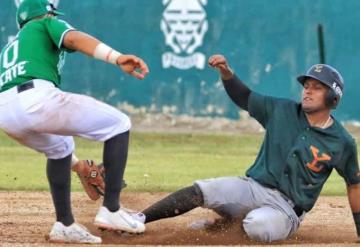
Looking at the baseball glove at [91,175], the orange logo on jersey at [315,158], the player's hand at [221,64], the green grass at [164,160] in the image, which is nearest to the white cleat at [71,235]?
the baseball glove at [91,175]

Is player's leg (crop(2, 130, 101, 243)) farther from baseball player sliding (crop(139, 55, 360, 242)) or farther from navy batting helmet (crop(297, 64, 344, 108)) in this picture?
navy batting helmet (crop(297, 64, 344, 108))

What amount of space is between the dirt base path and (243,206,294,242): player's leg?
0.31 feet

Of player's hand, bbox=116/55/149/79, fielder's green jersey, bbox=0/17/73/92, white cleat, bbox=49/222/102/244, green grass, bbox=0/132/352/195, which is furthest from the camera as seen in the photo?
green grass, bbox=0/132/352/195

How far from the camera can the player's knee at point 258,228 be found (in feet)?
21.8

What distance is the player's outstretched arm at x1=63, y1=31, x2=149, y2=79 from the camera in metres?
6.08

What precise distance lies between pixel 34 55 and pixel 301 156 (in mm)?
1861

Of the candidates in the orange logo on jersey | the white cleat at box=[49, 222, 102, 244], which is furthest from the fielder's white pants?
→ the orange logo on jersey

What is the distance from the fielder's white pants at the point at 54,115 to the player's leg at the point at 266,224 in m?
1.04

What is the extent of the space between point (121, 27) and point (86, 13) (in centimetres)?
62

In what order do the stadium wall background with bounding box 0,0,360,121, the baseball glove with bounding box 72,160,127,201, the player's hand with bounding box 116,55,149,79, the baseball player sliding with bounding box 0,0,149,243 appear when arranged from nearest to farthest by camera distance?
the player's hand with bounding box 116,55,149,79 → the baseball player sliding with bounding box 0,0,149,243 → the baseball glove with bounding box 72,160,127,201 → the stadium wall background with bounding box 0,0,360,121

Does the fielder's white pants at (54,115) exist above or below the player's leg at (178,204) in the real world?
above

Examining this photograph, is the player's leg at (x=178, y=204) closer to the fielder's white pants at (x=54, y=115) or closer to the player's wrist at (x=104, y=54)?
the fielder's white pants at (x=54, y=115)

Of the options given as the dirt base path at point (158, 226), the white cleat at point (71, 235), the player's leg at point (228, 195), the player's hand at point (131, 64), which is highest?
the player's hand at point (131, 64)

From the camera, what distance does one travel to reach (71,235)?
6605 millimetres
